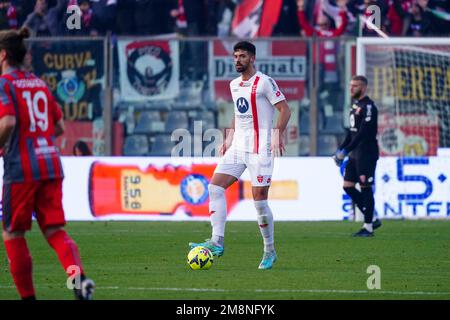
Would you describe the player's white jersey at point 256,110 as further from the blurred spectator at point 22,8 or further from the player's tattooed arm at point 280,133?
the blurred spectator at point 22,8

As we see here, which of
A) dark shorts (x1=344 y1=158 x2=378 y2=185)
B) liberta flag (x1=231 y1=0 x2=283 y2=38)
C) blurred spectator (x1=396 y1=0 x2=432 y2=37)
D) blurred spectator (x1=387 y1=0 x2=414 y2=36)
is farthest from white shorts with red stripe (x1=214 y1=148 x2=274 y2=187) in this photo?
blurred spectator (x1=387 y1=0 x2=414 y2=36)

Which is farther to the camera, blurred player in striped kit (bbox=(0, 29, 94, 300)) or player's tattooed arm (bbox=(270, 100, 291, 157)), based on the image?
player's tattooed arm (bbox=(270, 100, 291, 157))

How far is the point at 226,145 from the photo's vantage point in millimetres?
13320

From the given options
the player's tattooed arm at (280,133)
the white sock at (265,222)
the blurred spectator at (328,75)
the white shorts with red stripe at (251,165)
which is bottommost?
the white sock at (265,222)

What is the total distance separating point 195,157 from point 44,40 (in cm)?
408

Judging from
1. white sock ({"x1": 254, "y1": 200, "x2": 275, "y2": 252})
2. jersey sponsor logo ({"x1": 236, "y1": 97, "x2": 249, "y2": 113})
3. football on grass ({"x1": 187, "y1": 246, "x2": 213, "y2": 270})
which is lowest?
football on grass ({"x1": 187, "y1": 246, "x2": 213, "y2": 270})

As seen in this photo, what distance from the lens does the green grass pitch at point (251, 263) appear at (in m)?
10.5

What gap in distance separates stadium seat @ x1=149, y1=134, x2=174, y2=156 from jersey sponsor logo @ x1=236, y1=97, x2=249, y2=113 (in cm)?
935

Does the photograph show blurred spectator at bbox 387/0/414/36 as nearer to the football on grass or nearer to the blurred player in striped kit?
the football on grass

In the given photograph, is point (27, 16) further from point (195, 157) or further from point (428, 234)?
point (428, 234)

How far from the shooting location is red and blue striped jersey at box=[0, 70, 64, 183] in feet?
29.5

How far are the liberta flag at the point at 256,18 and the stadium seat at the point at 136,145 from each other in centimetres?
310

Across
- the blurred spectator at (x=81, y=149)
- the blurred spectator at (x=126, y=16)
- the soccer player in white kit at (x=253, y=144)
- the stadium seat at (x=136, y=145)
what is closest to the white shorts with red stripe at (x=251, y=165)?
the soccer player in white kit at (x=253, y=144)
